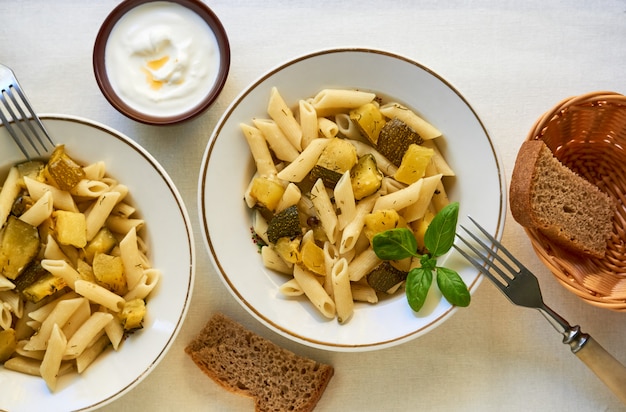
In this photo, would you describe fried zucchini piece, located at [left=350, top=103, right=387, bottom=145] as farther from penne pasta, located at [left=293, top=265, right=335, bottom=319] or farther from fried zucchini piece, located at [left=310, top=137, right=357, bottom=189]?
penne pasta, located at [left=293, top=265, right=335, bottom=319]

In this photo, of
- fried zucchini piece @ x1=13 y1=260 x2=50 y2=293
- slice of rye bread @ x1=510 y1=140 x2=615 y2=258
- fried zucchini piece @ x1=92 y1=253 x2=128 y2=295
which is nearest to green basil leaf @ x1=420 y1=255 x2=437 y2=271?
slice of rye bread @ x1=510 y1=140 x2=615 y2=258

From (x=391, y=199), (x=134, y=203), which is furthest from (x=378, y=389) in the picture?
(x=134, y=203)

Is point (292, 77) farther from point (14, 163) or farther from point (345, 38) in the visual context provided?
point (14, 163)

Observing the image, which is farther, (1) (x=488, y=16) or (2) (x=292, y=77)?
(1) (x=488, y=16)

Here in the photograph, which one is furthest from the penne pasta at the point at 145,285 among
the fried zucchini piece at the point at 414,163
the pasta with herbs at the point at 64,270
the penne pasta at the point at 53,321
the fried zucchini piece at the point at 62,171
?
the fried zucchini piece at the point at 414,163

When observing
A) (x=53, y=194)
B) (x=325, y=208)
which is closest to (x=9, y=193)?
(x=53, y=194)

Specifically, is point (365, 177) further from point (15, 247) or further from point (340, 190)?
point (15, 247)

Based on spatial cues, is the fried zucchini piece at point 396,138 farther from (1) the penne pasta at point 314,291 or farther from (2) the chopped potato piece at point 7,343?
(2) the chopped potato piece at point 7,343
